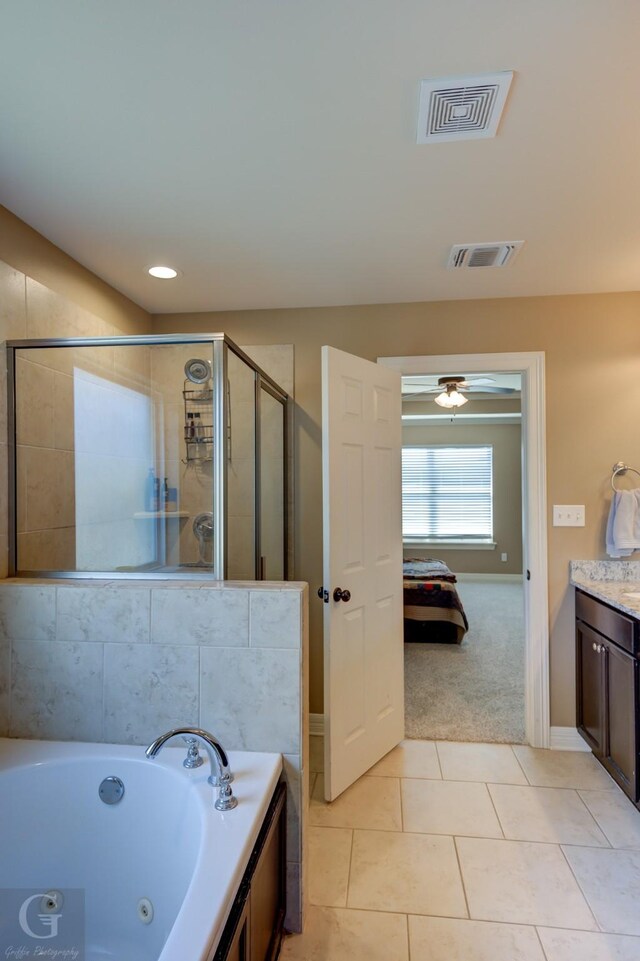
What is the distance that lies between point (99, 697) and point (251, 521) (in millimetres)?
986

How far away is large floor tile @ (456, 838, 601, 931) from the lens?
5.55 ft

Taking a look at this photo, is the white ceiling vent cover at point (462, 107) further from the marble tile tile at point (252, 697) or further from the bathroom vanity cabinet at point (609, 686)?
the bathroom vanity cabinet at point (609, 686)

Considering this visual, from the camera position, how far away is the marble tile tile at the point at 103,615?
1.73 meters

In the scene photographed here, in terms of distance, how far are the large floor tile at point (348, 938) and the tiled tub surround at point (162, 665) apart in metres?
0.07

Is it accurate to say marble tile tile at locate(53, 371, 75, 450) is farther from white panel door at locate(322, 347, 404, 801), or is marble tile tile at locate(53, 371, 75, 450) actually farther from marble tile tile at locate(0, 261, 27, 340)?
white panel door at locate(322, 347, 404, 801)

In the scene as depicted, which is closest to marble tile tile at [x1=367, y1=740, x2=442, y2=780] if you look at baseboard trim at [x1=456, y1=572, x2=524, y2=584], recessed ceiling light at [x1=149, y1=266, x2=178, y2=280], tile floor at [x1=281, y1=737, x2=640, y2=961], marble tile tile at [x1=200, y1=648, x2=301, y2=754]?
tile floor at [x1=281, y1=737, x2=640, y2=961]

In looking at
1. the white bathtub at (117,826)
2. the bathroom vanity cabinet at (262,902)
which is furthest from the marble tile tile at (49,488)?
the bathroom vanity cabinet at (262,902)

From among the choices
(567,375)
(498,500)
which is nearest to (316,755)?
(567,375)

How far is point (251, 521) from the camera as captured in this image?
7.98ft

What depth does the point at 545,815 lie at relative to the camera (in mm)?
2217

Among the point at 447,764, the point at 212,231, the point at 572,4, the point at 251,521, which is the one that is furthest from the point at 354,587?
the point at 572,4

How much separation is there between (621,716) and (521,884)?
2.75 feet

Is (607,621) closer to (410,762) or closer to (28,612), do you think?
(410,762)

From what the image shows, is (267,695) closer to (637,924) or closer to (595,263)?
(637,924)
